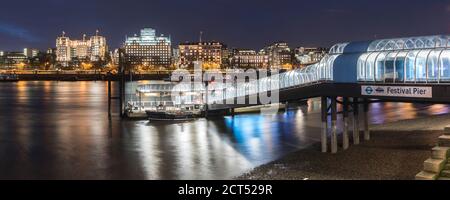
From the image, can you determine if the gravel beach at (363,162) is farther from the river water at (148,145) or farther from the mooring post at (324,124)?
the river water at (148,145)

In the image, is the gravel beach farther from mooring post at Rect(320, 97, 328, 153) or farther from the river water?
the river water

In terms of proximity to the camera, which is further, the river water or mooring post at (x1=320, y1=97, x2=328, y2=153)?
mooring post at (x1=320, y1=97, x2=328, y2=153)

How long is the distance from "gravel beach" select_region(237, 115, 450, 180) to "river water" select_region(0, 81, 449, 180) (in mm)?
1881

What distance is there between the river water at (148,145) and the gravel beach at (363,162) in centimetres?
188

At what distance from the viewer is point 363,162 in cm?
2323

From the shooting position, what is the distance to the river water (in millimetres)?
24938

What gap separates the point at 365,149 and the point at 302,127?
46.9 ft

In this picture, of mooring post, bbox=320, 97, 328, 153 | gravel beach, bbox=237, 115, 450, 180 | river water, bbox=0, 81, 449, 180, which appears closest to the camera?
gravel beach, bbox=237, 115, 450, 180

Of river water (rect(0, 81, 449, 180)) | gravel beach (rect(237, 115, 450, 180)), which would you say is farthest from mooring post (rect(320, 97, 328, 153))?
river water (rect(0, 81, 449, 180))

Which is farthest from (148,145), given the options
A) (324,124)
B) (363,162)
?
(363,162)

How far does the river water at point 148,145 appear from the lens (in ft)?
81.8

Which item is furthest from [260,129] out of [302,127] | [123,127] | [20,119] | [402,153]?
[20,119]

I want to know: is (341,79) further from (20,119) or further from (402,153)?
(20,119)

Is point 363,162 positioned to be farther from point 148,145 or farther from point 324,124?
point 148,145
